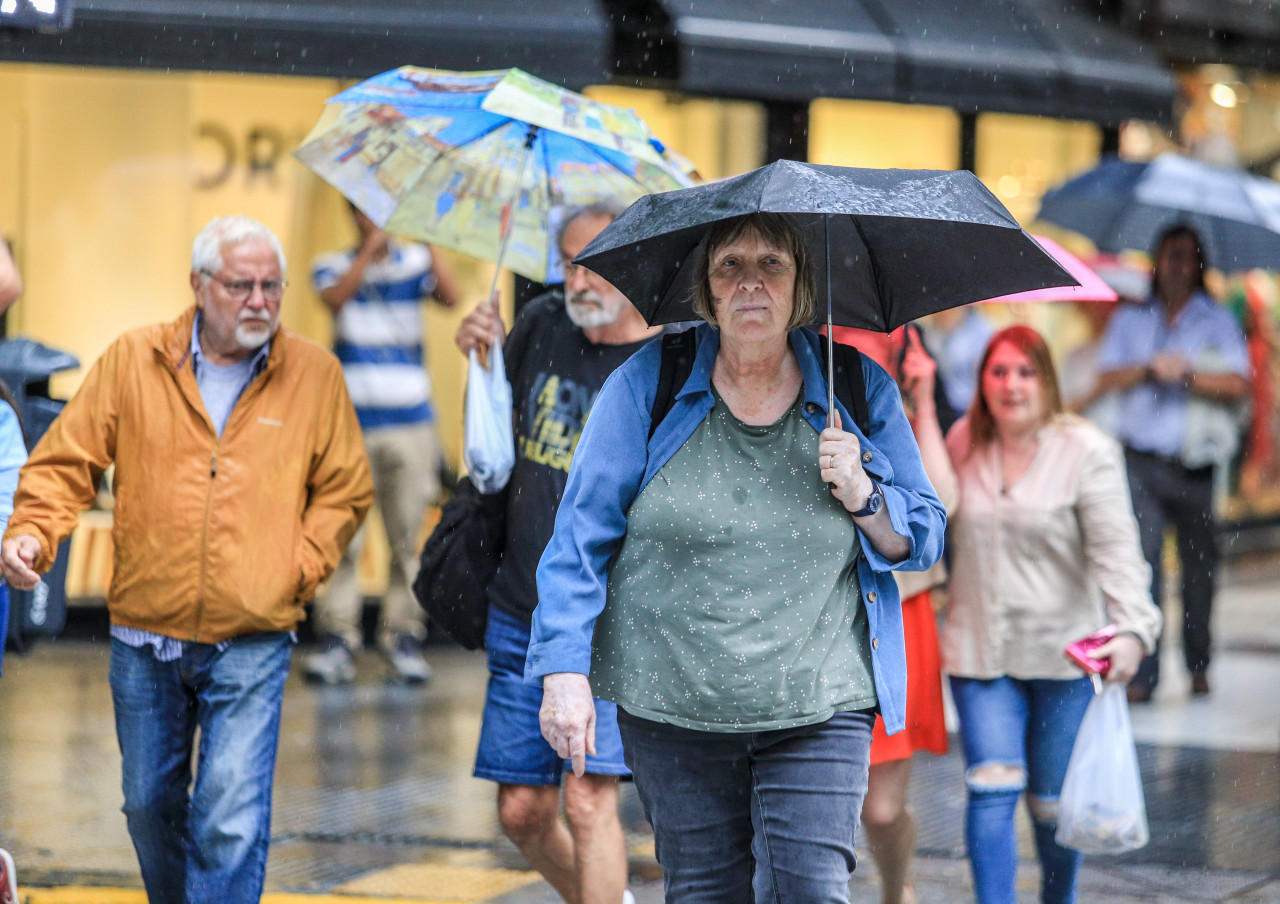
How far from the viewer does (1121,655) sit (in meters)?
4.77

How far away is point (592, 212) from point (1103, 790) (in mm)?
2106

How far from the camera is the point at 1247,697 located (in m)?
8.92

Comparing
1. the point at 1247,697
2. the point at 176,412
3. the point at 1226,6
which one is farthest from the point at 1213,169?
the point at 176,412

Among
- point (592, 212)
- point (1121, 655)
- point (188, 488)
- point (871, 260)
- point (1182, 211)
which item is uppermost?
point (1182, 211)

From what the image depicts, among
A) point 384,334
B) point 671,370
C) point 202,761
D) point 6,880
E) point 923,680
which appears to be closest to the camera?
point 671,370

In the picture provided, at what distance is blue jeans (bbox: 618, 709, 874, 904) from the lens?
3504 mm

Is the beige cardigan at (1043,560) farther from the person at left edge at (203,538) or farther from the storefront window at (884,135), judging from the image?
the storefront window at (884,135)

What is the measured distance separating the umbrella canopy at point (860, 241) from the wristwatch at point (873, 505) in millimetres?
428

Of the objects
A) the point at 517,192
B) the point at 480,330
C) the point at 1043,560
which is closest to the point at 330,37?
the point at 517,192

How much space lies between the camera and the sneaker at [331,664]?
8602mm

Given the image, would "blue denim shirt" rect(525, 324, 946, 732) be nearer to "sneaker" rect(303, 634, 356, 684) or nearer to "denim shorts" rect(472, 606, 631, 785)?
"denim shorts" rect(472, 606, 631, 785)

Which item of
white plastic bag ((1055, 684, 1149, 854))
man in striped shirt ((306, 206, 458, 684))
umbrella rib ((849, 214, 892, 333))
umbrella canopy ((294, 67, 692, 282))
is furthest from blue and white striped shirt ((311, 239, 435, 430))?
umbrella rib ((849, 214, 892, 333))

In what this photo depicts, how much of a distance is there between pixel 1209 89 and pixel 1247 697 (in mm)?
6277

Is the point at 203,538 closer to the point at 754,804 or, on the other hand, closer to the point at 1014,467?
the point at 754,804
